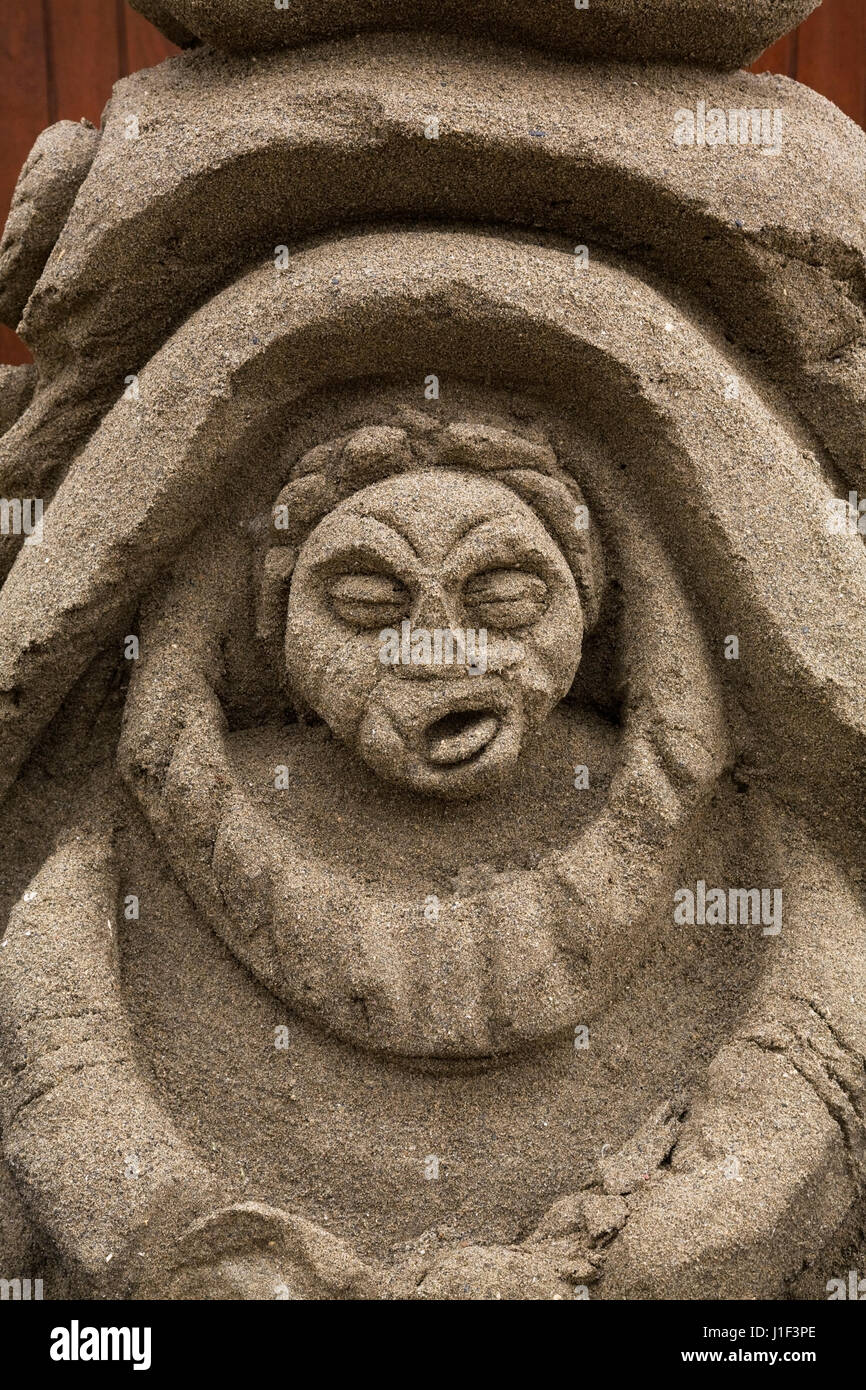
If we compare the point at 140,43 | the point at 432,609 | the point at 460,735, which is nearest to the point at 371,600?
the point at 432,609

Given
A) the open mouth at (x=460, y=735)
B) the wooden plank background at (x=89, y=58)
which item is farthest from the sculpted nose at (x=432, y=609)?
the wooden plank background at (x=89, y=58)

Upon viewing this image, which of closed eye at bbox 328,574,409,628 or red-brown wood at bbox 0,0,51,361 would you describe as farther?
red-brown wood at bbox 0,0,51,361

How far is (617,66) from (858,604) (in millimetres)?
1040

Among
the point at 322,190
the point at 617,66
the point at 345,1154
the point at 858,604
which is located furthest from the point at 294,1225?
the point at 617,66

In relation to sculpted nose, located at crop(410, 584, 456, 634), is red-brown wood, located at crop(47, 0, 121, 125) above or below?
above

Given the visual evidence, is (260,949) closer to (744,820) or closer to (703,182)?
(744,820)

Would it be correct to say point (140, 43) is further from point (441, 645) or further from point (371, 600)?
point (441, 645)

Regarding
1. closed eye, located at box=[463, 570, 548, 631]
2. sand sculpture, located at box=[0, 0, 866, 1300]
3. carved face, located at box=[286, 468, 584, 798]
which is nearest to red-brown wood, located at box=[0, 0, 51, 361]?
sand sculpture, located at box=[0, 0, 866, 1300]

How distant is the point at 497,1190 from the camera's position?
6.88 ft

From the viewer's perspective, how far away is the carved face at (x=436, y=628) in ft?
7.06

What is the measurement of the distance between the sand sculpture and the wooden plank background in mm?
902

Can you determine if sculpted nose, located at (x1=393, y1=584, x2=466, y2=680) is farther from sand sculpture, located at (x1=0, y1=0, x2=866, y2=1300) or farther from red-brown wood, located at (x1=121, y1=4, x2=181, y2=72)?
red-brown wood, located at (x1=121, y1=4, x2=181, y2=72)

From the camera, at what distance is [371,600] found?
220 cm

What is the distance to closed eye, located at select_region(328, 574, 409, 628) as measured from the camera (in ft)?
7.22
